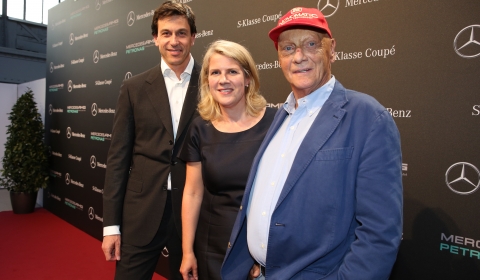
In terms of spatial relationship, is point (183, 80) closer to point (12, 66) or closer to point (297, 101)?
point (297, 101)

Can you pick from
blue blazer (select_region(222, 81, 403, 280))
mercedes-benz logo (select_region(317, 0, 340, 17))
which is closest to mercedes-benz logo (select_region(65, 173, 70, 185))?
mercedes-benz logo (select_region(317, 0, 340, 17))

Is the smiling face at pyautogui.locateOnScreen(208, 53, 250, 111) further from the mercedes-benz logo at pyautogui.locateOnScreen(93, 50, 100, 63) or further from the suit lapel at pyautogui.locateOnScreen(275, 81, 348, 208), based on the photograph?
the mercedes-benz logo at pyautogui.locateOnScreen(93, 50, 100, 63)

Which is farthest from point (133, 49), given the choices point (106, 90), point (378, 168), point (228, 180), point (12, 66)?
point (12, 66)

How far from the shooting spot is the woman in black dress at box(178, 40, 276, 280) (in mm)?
1609

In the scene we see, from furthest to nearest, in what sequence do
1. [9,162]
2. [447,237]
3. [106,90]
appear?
[9,162]
[106,90]
[447,237]

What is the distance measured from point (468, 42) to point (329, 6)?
37.4 inches

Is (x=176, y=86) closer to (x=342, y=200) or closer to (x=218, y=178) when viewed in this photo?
(x=218, y=178)

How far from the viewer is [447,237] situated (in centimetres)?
190

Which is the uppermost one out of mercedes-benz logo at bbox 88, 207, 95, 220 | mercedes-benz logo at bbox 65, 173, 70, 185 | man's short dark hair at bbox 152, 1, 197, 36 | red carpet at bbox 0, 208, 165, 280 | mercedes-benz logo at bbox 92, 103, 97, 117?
man's short dark hair at bbox 152, 1, 197, 36

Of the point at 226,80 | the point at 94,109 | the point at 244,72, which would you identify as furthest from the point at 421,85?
the point at 94,109

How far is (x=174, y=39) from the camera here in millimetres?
2076

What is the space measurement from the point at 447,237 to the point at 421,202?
0.22 metres

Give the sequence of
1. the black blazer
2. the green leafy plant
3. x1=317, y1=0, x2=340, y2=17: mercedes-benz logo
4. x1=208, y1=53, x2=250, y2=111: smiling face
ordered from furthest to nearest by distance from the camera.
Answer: the green leafy plant → x1=317, y1=0, x2=340, y2=17: mercedes-benz logo → the black blazer → x1=208, y1=53, x2=250, y2=111: smiling face

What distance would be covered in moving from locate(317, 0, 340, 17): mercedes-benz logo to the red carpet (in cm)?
322
